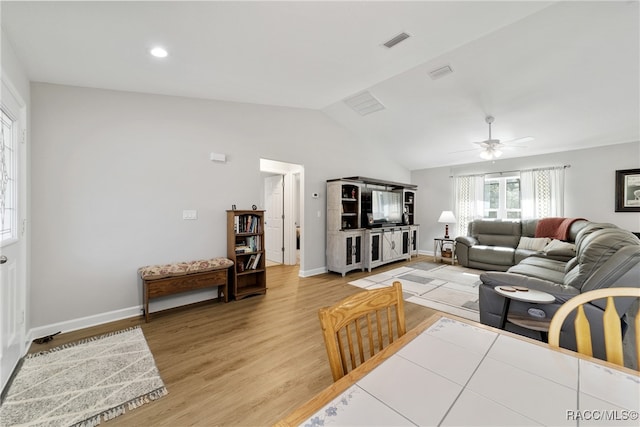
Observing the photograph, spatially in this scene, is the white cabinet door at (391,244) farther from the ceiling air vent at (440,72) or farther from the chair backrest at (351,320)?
the chair backrest at (351,320)

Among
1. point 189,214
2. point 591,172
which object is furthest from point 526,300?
point 591,172

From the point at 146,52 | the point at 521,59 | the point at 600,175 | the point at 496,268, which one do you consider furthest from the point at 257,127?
the point at 600,175

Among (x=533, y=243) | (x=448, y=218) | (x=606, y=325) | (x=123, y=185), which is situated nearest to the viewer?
(x=606, y=325)

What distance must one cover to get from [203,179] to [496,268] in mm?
5549

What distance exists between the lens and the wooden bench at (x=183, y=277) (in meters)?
2.97

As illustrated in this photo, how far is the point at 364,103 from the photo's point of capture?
4566mm

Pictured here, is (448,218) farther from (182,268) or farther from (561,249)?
(182,268)

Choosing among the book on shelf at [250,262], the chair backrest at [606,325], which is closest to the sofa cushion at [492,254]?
the book on shelf at [250,262]

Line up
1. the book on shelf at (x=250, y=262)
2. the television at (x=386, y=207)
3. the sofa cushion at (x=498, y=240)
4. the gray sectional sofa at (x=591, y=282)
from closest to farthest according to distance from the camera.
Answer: the gray sectional sofa at (x=591, y=282) → the book on shelf at (x=250, y=262) → the sofa cushion at (x=498, y=240) → the television at (x=386, y=207)

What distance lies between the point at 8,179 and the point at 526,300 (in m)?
4.16

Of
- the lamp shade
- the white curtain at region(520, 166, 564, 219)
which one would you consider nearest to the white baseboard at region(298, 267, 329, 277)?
the lamp shade

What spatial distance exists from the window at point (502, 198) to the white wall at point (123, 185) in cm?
534

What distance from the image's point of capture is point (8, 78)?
1908mm

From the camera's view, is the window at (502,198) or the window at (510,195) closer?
the window at (510,195)
